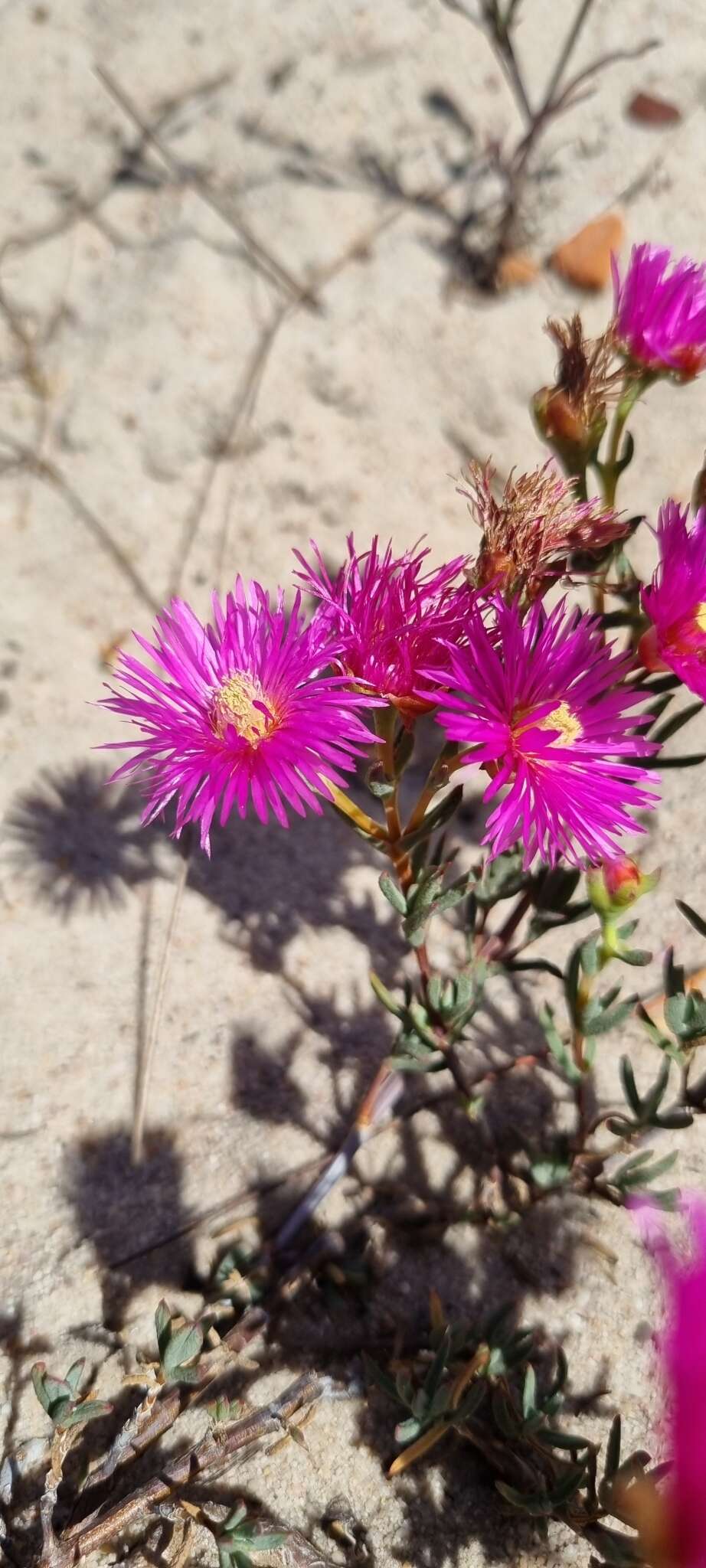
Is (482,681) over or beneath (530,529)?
beneath

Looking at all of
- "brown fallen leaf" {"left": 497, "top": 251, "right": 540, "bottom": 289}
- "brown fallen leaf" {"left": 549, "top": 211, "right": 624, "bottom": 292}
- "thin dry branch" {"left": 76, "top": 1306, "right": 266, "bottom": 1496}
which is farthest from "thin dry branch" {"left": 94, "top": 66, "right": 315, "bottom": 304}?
"thin dry branch" {"left": 76, "top": 1306, "right": 266, "bottom": 1496}

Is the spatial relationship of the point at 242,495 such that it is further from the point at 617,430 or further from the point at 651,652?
the point at 651,652

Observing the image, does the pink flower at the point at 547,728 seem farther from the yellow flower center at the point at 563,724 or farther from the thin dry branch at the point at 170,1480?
the thin dry branch at the point at 170,1480

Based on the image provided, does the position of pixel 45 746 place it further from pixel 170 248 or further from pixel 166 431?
pixel 170 248

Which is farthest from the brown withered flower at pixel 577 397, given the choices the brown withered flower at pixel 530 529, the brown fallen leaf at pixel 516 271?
the brown fallen leaf at pixel 516 271

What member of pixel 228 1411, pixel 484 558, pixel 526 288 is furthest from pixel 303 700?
pixel 526 288

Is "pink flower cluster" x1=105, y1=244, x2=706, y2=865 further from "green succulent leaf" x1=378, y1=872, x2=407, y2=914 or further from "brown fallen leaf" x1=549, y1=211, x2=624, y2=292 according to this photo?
"brown fallen leaf" x1=549, y1=211, x2=624, y2=292

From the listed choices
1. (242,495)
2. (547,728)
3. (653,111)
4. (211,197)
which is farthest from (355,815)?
Answer: (653,111)
